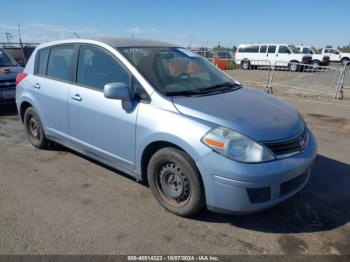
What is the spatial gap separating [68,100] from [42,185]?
3.64 feet

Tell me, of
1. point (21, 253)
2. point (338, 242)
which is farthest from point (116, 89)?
point (338, 242)

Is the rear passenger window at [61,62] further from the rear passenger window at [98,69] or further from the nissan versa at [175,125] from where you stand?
the rear passenger window at [98,69]

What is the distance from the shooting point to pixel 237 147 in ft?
9.16

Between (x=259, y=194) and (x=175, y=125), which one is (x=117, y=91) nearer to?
(x=175, y=125)

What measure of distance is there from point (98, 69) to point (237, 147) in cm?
202

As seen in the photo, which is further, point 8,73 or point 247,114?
point 8,73

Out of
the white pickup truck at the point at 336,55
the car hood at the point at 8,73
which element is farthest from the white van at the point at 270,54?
the car hood at the point at 8,73

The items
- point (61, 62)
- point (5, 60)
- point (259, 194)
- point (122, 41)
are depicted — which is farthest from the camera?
point (5, 60)

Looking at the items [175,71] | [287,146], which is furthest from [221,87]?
[287,146]

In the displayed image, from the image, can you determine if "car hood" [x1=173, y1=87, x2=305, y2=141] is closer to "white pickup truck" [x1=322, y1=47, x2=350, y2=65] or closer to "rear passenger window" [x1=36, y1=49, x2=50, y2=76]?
"rear passenger window" [x1=36, y1=49, x2=50, y2=76]

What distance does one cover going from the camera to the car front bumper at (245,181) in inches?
108

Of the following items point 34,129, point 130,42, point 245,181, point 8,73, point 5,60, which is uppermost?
point 130,42

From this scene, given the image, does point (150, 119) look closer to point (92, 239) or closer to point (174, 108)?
point (174, 108)

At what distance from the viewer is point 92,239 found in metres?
2.89
